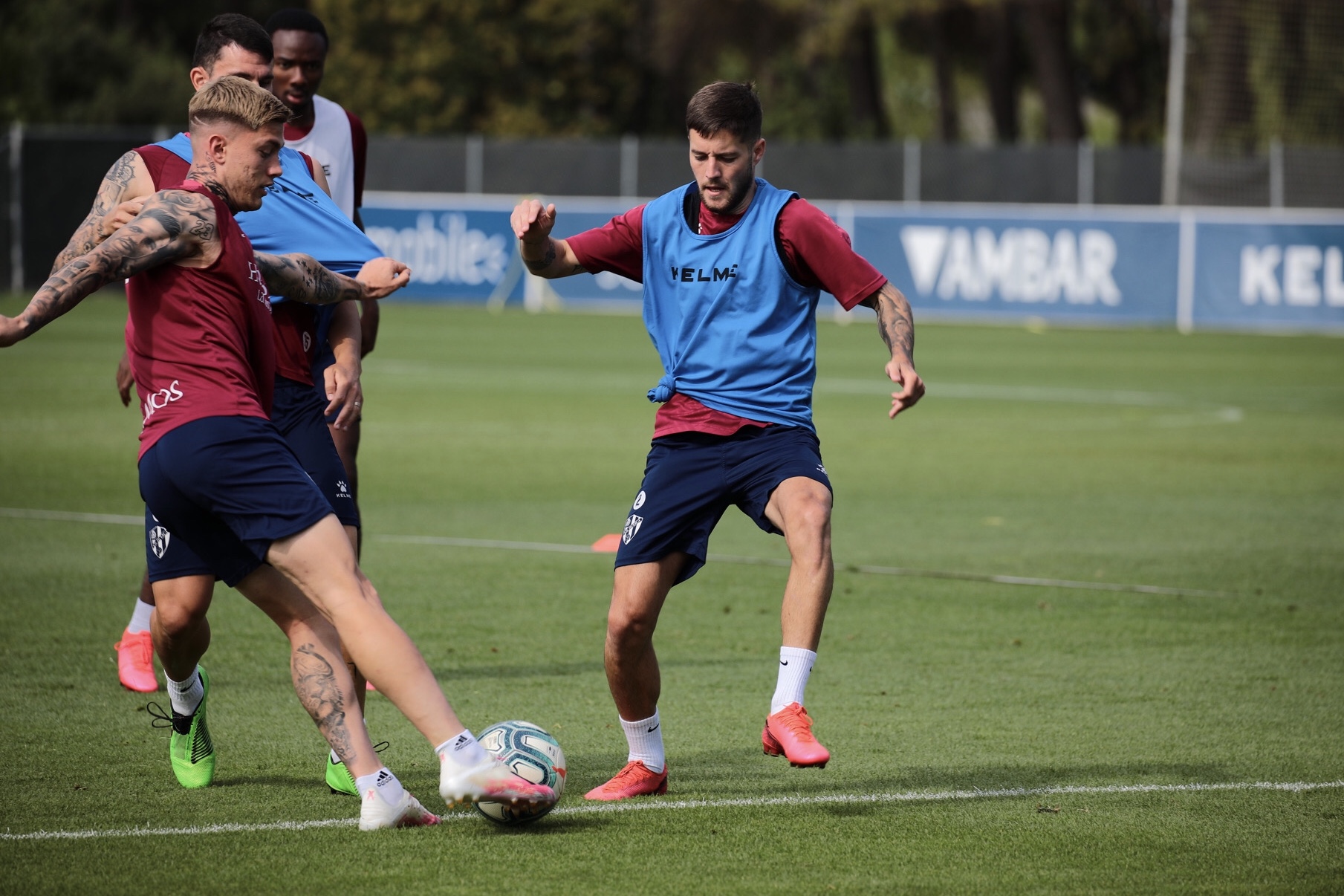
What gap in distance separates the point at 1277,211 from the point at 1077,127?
1821cm

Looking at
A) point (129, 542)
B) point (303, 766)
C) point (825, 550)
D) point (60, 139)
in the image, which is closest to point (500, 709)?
point (303, 766)

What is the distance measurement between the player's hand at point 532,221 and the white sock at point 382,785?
1.73 meters

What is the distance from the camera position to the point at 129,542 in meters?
10.7

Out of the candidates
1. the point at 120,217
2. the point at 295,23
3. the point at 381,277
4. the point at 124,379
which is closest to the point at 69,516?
the point at 295,23

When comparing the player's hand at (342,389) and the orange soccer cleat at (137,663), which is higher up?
the player's hand at (342,389)

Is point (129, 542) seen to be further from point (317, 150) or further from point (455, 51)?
point (455, 51)

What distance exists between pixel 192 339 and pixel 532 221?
125cm

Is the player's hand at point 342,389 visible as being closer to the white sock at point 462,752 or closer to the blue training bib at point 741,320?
the blue training bib at point 741,320

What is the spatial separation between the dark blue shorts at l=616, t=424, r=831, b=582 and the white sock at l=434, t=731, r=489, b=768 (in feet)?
3.15

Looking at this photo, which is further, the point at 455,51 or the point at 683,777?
the point at 455,51

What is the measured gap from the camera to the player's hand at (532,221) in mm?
5723

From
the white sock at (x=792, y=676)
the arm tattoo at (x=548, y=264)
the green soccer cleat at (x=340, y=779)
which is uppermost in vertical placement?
the arm tattoo at (x=548, y=264)

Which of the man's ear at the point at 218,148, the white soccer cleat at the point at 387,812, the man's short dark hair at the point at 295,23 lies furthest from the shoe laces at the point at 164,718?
the man's short dark hair at the point at 295,23

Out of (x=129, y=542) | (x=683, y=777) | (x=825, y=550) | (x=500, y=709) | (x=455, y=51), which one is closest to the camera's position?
(x=825, y=550)
